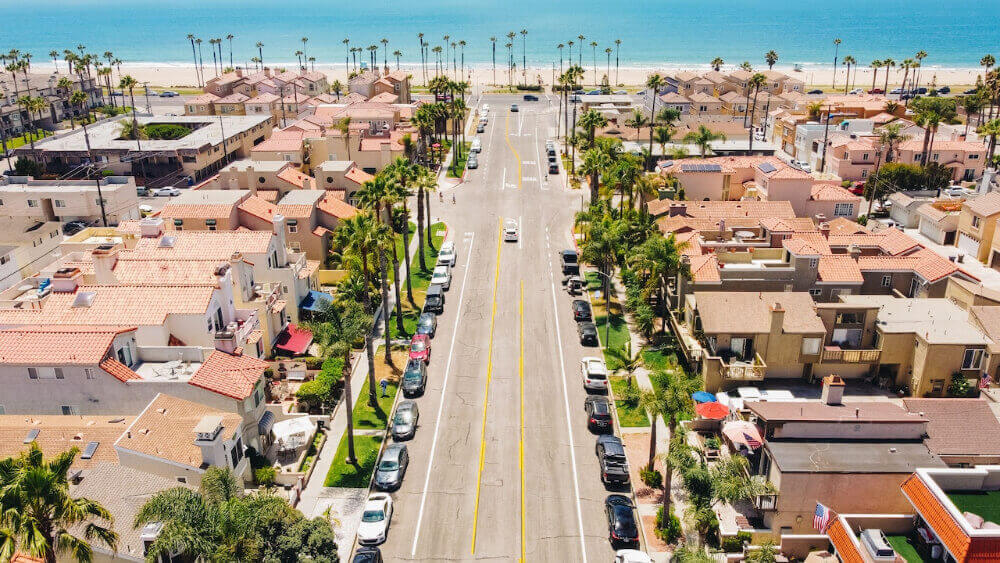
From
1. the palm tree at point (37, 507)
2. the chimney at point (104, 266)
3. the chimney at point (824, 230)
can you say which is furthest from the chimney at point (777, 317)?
the chimney at point (104, 266)

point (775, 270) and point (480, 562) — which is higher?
point (775, 270)

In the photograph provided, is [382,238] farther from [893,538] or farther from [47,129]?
[47,129]

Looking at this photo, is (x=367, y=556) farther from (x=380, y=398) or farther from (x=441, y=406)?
(x=380, y=398)

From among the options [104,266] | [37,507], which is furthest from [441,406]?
[37,507]

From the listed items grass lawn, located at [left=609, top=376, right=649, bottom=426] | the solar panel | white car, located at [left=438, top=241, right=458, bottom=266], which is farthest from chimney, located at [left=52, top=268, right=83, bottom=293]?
grass lawn, located at [left=609, top=376, right=649, bottom=426]

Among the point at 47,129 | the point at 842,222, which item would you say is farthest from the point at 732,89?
the point at 47,129

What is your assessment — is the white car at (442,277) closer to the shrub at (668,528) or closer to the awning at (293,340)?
the awning at (293,340)
